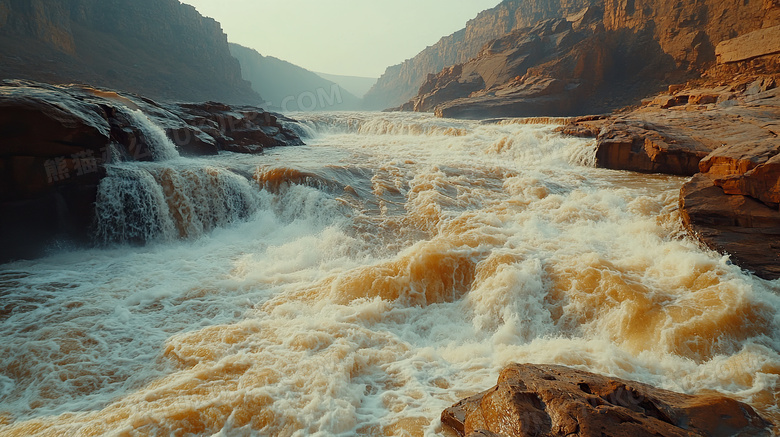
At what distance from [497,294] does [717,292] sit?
2209mm

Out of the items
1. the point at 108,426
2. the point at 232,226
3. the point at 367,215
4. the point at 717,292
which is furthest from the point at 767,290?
the point at 232,226

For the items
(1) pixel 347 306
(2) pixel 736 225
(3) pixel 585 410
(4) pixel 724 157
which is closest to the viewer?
(3) pixel 585 410

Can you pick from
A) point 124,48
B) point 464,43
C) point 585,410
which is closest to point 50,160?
point 585,410

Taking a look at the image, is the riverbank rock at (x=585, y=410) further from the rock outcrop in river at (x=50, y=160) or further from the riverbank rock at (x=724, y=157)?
the rock outcrop in river at (x=50, y=160)

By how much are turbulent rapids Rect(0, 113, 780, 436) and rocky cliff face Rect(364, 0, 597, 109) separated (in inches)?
1947

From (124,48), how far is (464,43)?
57141 millimetres

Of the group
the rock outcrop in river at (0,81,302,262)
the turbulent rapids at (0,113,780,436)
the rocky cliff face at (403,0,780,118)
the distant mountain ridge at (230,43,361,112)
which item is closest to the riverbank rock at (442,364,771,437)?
the turbulent rapids at (0,113,780,436)

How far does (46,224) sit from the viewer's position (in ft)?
22.5

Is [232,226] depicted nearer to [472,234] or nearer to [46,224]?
[46,224]

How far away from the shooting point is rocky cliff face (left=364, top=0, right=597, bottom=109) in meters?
56.9

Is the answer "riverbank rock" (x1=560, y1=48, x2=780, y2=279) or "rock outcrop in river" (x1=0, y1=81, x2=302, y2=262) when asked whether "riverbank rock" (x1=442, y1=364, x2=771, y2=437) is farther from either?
"rock outcrop in river" (x1=0, y1=81, x2=302, y2=262)

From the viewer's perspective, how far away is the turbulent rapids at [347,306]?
324 cm

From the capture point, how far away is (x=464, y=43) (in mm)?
79375

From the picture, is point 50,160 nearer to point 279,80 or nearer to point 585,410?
point 585,410
